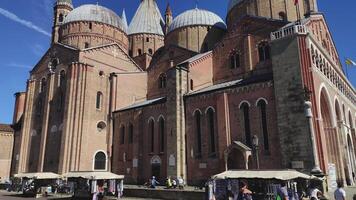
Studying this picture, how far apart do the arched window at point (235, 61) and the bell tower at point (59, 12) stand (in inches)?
1020

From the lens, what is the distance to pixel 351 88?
110 ft

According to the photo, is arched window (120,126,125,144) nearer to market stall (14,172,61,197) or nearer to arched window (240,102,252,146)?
market stall (14,172,61,197)

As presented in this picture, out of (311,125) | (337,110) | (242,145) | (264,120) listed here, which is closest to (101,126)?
(242,145)

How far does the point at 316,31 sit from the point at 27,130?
32.2 m

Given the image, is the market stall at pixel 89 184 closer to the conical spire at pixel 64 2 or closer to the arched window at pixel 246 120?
the arched window at pixel 246 120

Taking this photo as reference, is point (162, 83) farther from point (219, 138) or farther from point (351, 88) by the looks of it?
point (351, 88)

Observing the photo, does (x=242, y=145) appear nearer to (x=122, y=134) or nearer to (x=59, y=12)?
(x=122, y=134)

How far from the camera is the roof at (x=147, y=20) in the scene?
46.8 metres

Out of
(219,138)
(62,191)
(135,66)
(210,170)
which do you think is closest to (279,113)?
(219,138)

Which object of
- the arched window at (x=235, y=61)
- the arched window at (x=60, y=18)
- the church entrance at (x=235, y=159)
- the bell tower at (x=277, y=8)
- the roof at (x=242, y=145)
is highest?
the arched window at (x=60, y=18)

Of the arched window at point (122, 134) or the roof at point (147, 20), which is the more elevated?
the roof at point (147, 20)

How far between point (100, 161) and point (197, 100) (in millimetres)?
12791

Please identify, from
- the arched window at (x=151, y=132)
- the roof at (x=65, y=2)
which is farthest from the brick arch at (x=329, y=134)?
the roof at (x=65, y=2)

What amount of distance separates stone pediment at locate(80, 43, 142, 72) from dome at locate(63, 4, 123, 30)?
218 inches
